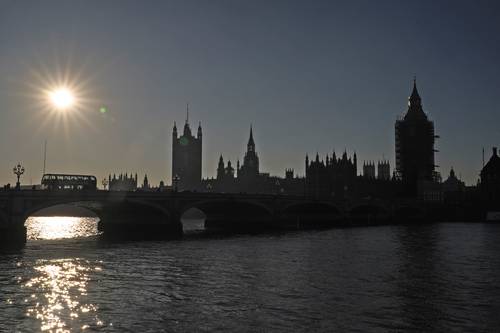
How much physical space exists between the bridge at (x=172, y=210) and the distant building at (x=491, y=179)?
57.7 metres

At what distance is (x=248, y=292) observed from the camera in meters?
24.8

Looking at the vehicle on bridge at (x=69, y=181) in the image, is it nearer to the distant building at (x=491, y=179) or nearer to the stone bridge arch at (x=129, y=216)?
the stone bridge arch at (x=129, y=216)

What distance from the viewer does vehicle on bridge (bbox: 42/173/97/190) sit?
64.0 meters

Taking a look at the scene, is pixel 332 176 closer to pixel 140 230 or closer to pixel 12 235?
pixel 140 230

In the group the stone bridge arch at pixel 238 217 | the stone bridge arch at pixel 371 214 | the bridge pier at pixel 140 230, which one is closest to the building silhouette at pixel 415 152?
the stone bridge arch at pixel 371 214

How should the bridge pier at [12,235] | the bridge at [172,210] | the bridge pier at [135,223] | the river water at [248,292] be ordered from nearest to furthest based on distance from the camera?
the river water at [248,292] → the bridge pier at [12,235] → the bridge at [172,210] → the bridge pier at [135,223]

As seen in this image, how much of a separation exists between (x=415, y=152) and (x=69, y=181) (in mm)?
143868

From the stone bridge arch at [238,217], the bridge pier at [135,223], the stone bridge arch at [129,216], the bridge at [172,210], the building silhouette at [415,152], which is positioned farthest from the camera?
the building silhouette at [415,152]

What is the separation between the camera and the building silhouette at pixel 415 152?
18125 centimetres

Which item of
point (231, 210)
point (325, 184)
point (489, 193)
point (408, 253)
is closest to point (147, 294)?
point (408, 253)

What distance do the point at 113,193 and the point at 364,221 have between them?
→ 76.2 meters

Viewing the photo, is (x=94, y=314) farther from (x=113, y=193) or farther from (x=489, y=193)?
(x=489, y=193)

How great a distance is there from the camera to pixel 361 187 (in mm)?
180125

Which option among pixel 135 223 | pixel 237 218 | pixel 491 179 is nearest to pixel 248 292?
pixel 135 223
